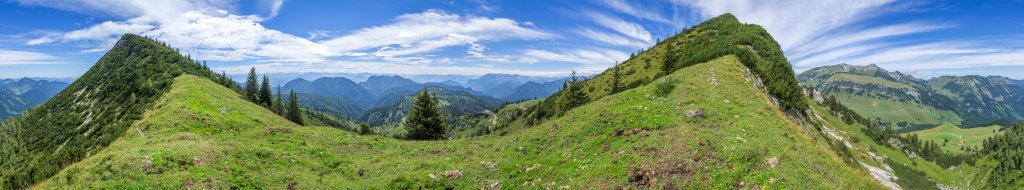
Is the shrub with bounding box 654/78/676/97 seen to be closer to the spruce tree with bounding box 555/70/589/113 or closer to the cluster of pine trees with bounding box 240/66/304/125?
the spruce tree with bounding box 555/70/589/113

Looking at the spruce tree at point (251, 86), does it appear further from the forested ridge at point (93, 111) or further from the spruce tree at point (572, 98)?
the spruce tree at point (572, 98)

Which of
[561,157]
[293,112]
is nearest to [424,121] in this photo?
[561,157]

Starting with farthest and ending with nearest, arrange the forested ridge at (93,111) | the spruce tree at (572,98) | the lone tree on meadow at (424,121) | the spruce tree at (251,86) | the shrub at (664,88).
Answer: the spruce tree at (251,86)
the spruce tree at (572,98)
the forested ridge at (93,111)
the lone tree on meadow at (424,121)
the shrub at (664,88)

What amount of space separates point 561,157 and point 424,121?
39.0 m

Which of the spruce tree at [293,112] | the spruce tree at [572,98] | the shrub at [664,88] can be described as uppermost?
the shrub at [664,88]

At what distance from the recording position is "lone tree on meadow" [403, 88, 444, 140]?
61.1m

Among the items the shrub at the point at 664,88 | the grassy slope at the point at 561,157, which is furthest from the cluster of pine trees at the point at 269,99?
the shrub at the point at 664,88

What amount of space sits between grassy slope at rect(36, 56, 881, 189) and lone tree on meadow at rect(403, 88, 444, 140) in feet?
60.5

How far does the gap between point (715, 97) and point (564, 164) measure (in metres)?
19.8

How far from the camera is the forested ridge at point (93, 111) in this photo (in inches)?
2428

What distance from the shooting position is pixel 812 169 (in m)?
19.0

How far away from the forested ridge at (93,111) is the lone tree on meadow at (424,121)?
3405 cm

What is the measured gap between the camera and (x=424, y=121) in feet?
201

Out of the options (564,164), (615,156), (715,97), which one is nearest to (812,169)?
(615,156)
